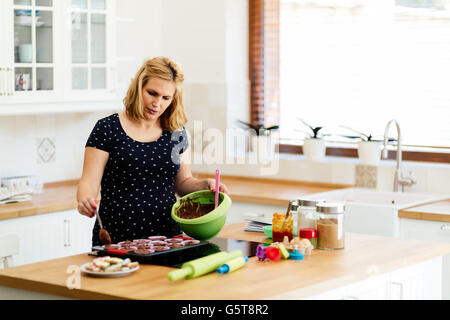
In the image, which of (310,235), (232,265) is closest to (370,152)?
(310,235)

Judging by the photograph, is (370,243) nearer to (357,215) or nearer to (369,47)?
(357,215)

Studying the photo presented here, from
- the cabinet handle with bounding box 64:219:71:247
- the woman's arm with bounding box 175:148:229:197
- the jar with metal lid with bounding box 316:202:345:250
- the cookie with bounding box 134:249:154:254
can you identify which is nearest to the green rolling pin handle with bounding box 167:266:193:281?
the cookie with bounding box 134:249:154:254

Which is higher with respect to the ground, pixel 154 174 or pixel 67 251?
pixel 154 174

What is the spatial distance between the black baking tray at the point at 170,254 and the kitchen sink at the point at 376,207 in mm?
1495

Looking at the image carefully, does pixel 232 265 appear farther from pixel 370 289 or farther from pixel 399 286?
pixel 399 286

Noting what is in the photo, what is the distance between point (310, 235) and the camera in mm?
2826

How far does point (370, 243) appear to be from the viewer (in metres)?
2.97

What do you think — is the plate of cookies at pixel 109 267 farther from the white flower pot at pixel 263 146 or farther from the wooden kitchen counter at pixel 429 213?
the white flower pot at pixel 263 146

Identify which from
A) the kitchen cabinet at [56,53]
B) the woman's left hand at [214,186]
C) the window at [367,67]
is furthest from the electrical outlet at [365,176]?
the woman's left hand at [214,186]

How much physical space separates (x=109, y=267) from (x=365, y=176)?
2594 millimetres

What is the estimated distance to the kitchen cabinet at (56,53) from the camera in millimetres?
4086

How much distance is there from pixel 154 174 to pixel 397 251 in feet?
3.29
